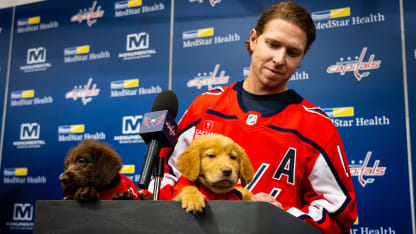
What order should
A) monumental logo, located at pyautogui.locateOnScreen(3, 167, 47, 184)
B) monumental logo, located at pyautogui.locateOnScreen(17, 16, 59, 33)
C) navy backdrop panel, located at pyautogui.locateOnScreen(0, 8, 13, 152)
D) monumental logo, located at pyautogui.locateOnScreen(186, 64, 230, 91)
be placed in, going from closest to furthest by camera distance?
monumental logo, located at pyautogui.locateOnScreen(186, 64, 230, 91), monumental logo, located at pyautogui.locateOnScreen(3, 167, 47, 184), monumental logo, located at pyautogui.locateOnScreen(17, 16, 59, 33), navy backdrop panel, located at pyautogui.locateOnScreen(0, 8, 13, 152)

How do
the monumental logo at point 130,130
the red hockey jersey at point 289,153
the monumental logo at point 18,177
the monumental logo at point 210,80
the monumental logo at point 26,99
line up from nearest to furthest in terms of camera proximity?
the red hockey jersey at point 289,153, the monumental logo at point 210,80, the monumental logo at point 130,130, the monumental logo at point 18,177, the monumental logo at point 26,99

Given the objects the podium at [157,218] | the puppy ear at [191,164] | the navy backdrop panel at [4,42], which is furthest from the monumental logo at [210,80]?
the podium at [157,218]

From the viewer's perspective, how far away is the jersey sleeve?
1.11m

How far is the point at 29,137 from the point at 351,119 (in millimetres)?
3324

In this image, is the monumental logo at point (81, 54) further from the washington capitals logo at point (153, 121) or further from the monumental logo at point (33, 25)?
the washington capitals logo at point (153, 121)

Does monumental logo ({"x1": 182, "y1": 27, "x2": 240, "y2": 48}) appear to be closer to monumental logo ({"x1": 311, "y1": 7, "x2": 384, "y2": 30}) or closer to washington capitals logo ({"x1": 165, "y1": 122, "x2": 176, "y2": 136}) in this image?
monumental logo ({"x1": 311, "y1": 7, "x2": 384, "y2": 30})

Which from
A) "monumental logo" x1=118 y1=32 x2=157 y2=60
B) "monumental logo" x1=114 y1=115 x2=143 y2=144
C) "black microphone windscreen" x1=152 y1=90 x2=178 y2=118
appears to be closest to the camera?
"black microphone windscreen" x1=152 y1=90 x2=178 y2=118

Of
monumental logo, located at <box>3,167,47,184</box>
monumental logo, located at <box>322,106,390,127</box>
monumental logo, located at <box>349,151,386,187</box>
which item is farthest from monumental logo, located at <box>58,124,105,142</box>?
monumental logo, located at <box>349,151,386,187</box>

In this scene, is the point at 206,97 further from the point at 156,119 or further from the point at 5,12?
the point at 5,12

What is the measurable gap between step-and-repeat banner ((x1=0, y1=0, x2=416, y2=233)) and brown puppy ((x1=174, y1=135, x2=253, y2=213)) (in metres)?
2.26

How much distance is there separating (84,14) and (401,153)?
3.43 metres

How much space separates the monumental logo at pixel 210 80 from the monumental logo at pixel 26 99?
1722 millimetres

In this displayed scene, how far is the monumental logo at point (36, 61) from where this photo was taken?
14.9ft

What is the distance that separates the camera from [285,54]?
127cm
